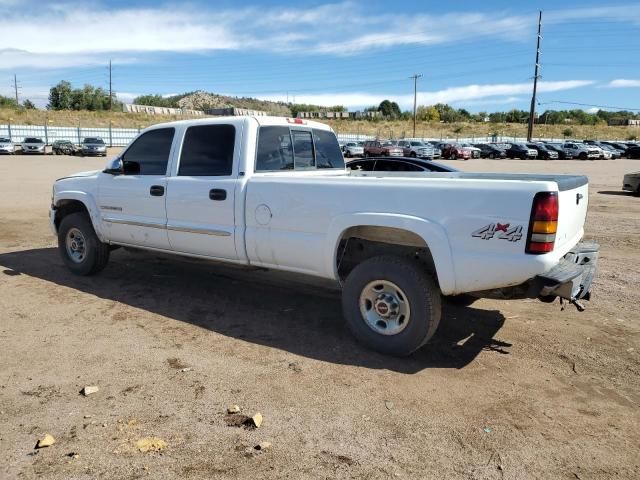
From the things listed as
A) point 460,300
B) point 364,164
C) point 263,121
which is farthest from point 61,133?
point 460,300

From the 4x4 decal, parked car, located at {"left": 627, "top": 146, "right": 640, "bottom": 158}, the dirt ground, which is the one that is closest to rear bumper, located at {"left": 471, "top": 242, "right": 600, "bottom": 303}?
the 4x4 decal

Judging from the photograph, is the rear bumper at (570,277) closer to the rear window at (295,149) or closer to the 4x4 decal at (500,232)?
the 4x4 decal at (500,232)

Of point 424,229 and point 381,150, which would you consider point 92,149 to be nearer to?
point 381,150

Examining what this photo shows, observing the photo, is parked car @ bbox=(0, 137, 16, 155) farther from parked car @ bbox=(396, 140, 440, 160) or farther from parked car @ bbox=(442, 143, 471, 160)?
parked car @ bbox=(442, 143, 471, 160)

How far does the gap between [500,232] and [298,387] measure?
181cm

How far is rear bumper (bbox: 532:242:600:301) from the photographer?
12.6 ft

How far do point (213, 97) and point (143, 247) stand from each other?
15447 cm

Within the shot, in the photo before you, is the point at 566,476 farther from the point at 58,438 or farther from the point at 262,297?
the point at 262,297

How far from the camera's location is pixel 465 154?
157ft

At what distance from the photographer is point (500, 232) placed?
3811 millimetres

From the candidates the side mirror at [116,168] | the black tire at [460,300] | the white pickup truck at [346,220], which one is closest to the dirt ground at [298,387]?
the black tire at [460,300]

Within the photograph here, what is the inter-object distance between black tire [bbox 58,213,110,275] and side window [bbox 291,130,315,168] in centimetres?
279

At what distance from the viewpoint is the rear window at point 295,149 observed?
5438mm

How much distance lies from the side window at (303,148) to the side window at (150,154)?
4.43ft
